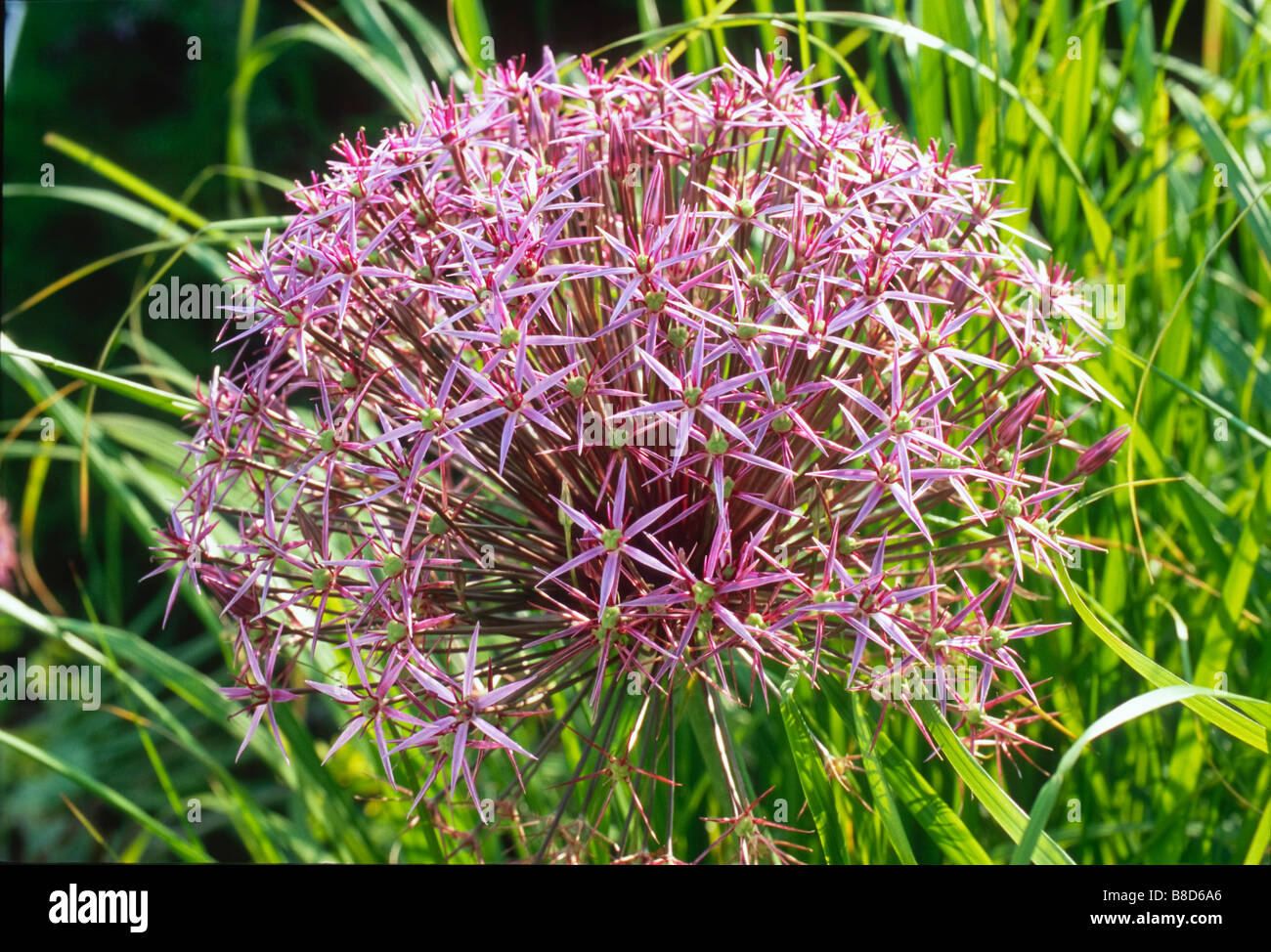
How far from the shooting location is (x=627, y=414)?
0.82 m

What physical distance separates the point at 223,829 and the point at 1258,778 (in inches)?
124

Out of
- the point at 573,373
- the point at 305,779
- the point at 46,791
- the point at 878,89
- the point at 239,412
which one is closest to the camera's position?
the point at 573,373

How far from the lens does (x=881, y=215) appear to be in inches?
37.7

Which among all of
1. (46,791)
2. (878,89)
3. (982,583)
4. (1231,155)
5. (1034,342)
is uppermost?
(878,89)

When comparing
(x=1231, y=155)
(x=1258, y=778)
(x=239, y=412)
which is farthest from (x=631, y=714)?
(x=1231, y=155)

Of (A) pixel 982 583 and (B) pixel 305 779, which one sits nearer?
(A) pixel 982 583

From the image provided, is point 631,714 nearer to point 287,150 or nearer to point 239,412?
point 239,412

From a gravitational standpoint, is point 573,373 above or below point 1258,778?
above

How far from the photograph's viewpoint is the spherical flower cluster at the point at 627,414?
0.87m

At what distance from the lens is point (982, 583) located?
1.38 metres

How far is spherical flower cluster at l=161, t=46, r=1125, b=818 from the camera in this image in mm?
874

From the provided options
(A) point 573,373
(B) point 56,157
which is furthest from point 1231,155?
(B) point 56,157
